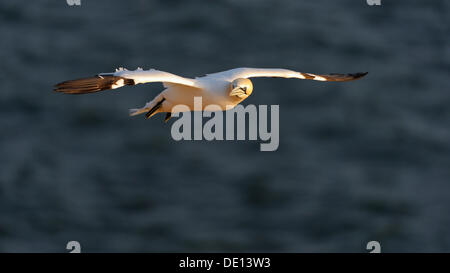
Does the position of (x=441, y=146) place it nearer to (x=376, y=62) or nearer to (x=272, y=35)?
(x=376, y=62)

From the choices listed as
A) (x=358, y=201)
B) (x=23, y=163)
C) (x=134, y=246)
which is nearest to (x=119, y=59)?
(x=23, y=163)

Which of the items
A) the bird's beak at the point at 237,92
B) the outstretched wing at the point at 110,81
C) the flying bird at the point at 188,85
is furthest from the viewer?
the bird's beak at the point at 237,92

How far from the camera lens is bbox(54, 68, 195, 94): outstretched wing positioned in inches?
712

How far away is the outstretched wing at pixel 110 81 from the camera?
18.1 metres

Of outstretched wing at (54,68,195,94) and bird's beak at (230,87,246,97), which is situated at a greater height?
bird's beak at (230,87,246,97)

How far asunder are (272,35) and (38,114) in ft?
37.2

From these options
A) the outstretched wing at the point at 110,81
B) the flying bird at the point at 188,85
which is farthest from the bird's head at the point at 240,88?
the outstretched wing at the point at 110,81

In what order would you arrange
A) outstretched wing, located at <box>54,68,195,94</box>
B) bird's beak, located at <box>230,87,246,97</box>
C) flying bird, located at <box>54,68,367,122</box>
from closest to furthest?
outstretched wing, located at <box>54,68,195,94</box>, flying bird, located at <box>54,68,367,122</box>, bird's beak, located at <box>230,87,246,97</box>

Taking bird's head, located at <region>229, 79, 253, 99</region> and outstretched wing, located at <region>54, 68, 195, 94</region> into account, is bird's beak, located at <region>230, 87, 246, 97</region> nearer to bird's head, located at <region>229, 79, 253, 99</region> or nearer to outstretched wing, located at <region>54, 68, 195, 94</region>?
bird's head, located at <region>229, 79, 253, 99</region>

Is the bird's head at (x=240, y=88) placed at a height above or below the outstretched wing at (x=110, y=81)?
above

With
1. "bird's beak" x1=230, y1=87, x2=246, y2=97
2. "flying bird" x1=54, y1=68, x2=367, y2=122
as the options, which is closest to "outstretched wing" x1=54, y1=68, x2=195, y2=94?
"flying bird" x1=54, y1=68, x2=367, y2=122

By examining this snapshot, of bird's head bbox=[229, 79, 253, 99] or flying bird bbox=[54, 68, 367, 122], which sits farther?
bird's head bbox=[229, 79, 253, 99]

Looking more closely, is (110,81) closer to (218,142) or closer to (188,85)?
(188,85)

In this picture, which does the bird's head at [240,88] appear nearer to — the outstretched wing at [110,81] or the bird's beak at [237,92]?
the bird's beak at [237,92]
